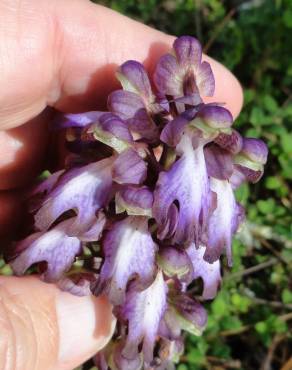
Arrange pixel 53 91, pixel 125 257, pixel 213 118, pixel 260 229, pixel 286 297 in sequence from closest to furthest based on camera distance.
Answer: pixel 213 118
pixel 125 257
pixel 53 91
pixel 286 297
pixel 260 229

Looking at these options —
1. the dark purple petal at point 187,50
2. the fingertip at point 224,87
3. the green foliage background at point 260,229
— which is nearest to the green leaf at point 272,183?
the green foliage background at point 260,229

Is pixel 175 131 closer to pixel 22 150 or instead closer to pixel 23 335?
pixel 23 335

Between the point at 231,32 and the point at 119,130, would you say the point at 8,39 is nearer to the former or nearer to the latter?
the point at 119,130

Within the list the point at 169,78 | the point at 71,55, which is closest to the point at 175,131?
the point at 169,78

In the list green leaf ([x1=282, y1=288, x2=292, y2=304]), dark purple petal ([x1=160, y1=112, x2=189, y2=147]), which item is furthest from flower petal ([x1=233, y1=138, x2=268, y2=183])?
green leaf ([x1=282, y1=288, x2=292, y2=304])

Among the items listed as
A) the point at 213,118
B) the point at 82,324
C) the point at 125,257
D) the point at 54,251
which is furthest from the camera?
the point at 82,324

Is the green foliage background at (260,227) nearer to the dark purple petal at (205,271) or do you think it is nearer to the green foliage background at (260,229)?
the green foliage background at (260,229)
